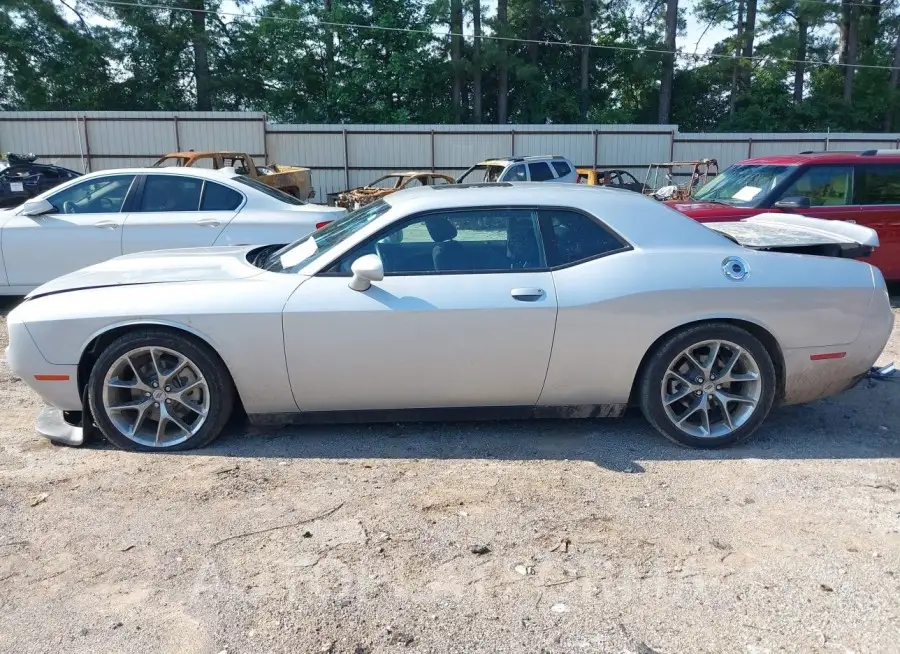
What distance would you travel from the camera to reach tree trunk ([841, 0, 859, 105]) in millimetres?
31531

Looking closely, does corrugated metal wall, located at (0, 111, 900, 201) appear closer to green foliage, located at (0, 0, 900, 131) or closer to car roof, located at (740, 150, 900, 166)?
green foliage, located at (0, 0, 900, 131)

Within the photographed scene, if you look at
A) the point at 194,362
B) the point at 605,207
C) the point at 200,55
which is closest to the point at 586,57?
the point at 200,55

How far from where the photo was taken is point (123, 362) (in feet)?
13.5

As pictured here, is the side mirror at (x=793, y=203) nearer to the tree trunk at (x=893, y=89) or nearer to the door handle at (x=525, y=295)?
the door handle at (x=525, y=295)

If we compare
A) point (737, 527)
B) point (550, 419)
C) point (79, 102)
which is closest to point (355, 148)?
point (79, 102)

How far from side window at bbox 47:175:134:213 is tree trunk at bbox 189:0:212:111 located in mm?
24524

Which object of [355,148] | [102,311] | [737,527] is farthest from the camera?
[355,148]

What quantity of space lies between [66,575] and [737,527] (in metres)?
2.86

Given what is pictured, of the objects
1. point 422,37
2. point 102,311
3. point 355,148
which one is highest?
point 422,37

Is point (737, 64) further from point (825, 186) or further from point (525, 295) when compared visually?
point (525, 295)

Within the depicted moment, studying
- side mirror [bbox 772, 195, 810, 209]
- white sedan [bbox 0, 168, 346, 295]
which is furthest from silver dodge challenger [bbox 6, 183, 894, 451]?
side mirror [bbox 772, 195, 810, 209]

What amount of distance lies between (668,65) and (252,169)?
21.6 meters

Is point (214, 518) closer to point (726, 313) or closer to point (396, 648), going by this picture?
point (396, 648)

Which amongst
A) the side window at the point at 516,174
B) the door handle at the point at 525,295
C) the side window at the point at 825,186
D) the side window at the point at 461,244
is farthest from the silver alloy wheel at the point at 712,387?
the side window at the point at 516,174
